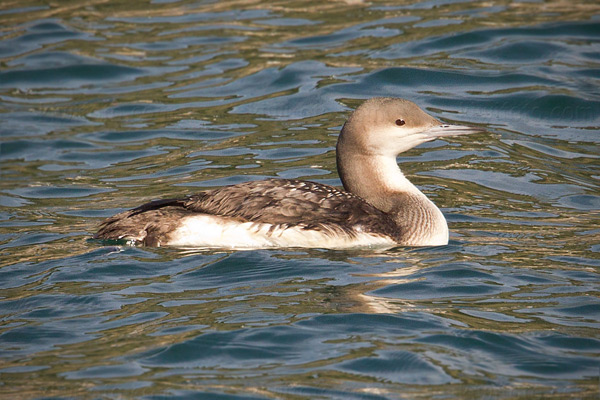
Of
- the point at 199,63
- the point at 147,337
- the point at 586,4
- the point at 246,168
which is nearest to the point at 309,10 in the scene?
the point at 199,63

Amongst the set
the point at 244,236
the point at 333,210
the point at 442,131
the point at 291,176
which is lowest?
the point at 291,176

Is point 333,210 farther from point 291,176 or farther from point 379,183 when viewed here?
point 291,176

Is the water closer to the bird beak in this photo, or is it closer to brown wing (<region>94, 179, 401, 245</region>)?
brown wing (<region>94, 179, 401, 245</region>)

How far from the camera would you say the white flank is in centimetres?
649

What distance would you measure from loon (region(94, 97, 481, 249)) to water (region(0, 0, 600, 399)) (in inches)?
6.0

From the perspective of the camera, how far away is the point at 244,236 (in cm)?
650

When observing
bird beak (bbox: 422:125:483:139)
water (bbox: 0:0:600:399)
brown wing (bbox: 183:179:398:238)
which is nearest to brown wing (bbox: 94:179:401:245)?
brown wing (bbox: 183:179:398:238)

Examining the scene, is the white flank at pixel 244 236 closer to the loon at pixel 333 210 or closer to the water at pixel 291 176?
the loon at pixel 333 210

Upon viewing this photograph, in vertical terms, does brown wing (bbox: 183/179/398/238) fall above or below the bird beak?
below

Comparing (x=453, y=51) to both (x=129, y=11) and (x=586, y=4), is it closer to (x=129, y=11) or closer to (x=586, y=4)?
(x=586, y=4)

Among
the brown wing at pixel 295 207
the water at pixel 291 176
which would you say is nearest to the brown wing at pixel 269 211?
the brown wing at pixel 295 207

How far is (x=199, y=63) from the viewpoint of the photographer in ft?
38.9

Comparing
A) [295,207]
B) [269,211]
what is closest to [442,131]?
[295,207]

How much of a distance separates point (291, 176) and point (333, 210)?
1.93 m
